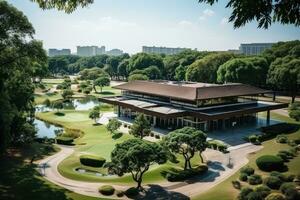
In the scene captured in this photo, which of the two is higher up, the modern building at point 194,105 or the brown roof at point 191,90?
the brown roof at point 191,90

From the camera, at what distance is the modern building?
54.9 meters

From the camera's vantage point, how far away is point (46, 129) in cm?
6475

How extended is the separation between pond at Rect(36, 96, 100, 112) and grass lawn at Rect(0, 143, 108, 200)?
4234 cm

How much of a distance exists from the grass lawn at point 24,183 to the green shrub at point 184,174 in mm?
8717

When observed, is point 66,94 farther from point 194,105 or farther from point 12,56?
point 12,56

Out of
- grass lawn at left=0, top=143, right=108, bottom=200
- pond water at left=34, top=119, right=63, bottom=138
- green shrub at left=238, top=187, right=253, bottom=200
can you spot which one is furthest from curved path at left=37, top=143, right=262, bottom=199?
pond water at left=34, top=119, right=63, bottom=138

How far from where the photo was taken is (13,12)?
107 feet

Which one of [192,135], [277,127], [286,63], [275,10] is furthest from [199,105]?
[275,10]

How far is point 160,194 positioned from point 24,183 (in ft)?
43.7

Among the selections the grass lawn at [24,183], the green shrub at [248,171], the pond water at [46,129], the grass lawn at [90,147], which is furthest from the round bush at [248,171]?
the pond water at [46,129]

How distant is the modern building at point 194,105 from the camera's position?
54938mm

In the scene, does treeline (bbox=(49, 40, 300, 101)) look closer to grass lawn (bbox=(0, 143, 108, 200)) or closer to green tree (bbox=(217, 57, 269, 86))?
green tree (bbox=(217, 57, 269, 86))

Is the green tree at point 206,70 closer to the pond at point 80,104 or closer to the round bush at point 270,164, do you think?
the pond at point 80,104

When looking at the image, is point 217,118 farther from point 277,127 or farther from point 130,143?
point 130,143
